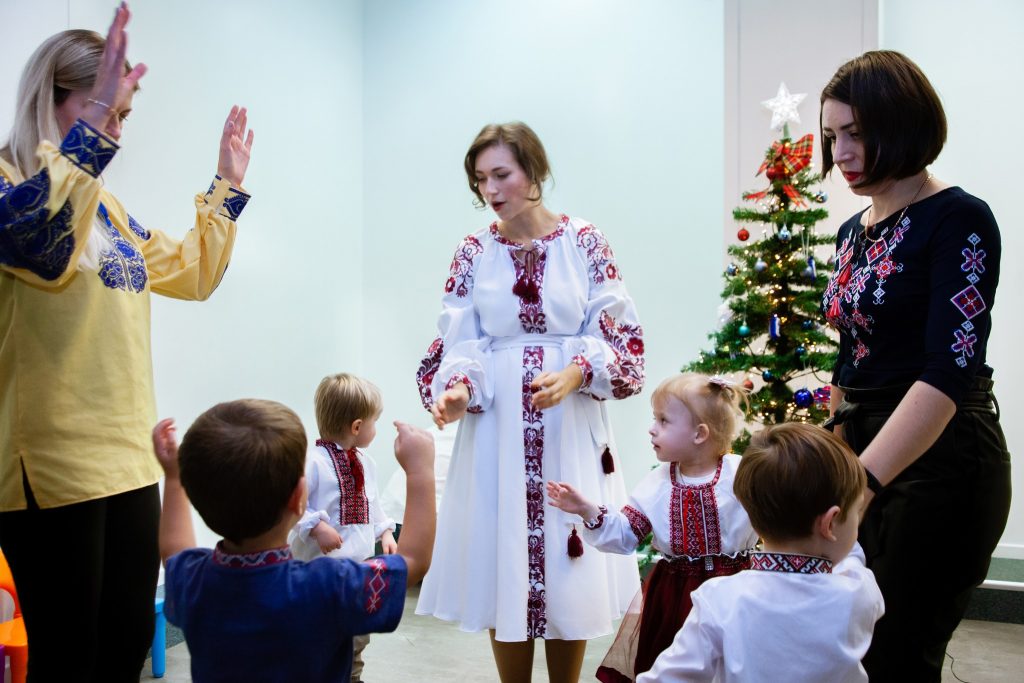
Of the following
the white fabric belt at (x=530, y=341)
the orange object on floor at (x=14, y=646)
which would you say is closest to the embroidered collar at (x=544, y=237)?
the white fabric belt at (x=530, y=341)

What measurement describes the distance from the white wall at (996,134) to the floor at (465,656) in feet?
3.25

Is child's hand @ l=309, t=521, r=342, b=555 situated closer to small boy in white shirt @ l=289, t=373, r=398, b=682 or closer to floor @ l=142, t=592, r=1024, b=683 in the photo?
small boy in white shirt @ l=289, t=373, r=398, b=682

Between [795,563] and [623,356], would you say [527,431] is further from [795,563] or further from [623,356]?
[795,563]

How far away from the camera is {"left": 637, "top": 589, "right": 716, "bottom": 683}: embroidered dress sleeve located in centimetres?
129

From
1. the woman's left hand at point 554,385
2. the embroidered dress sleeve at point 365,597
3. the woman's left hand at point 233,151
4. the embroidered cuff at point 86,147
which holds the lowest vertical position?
the embroidered dress sleeve at point 365,597

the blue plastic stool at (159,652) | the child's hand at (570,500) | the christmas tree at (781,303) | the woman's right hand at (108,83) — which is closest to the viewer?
the woman's right hand at (108,83)

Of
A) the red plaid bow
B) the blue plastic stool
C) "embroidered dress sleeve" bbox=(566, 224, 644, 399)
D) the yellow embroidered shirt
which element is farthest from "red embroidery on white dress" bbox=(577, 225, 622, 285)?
the blue plastic stool

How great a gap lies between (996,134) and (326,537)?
3.82m

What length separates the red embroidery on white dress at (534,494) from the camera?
2.23 m

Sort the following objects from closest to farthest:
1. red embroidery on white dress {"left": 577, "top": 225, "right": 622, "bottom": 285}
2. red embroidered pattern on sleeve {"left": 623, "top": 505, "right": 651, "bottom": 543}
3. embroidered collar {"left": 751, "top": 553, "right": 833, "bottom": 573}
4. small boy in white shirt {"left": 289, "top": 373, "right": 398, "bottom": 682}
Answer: embroidered collar {"left": 751, "top": 553, "right": 833, "bottom": 573} → red embroidered pattern on sleeve {"left": 623, "top": 505, "right": 651, "bottom": 543} → red embroidery on white dress {"left": 577, "top": 225, "right": 622, "bottom": 285} → small boy in white shirt {"left": 289, "top": 373, "right": 398, "bottom": 682}

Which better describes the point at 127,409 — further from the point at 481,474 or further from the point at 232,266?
the point at 232,266

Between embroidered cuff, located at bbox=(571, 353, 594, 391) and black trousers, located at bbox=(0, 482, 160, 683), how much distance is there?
3.59ft

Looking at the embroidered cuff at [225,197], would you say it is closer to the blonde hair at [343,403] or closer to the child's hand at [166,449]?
the blonde hair at [343,403]

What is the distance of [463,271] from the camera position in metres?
2.45
